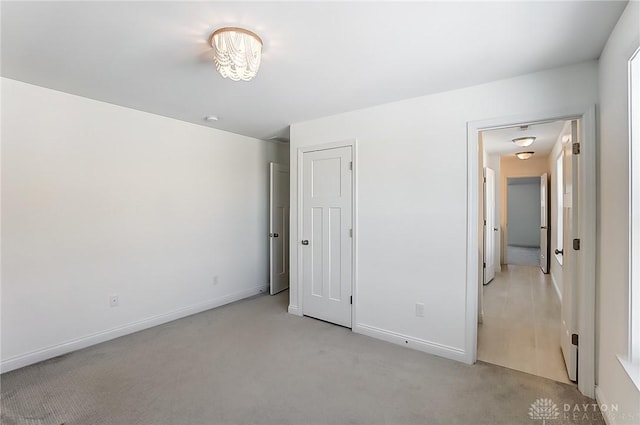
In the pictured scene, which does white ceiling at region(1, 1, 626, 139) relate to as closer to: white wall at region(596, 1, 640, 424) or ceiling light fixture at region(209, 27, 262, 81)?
ceiling light fixture at region(209, 27, 262, 81)

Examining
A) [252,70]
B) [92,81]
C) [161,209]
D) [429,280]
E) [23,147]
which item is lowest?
[429,280]

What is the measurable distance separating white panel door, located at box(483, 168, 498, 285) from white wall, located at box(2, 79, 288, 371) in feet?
13.4

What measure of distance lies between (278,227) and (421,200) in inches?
99.3

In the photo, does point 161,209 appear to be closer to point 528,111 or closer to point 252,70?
point 252,70

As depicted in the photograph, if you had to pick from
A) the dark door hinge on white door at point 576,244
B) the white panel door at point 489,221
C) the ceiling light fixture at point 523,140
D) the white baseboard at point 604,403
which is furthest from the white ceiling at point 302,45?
the white panel door at point 489,221

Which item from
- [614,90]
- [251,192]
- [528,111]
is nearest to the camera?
[614,90]

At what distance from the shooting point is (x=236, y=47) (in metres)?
1.77

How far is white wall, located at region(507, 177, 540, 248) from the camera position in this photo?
1015 centimetres

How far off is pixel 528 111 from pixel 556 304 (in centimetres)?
316

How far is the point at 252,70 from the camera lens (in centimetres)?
192

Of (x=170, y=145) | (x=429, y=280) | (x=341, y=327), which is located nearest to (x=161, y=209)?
(x=170, y=145)

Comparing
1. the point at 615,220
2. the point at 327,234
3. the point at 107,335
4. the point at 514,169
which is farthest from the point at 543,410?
the point at 514,169

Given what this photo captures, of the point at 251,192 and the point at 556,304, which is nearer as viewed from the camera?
the point at 556,304

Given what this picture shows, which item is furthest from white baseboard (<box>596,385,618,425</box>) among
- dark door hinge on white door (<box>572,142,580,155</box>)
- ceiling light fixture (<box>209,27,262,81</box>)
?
ceiling light fixture (<box>209,27,262,81</box>)
